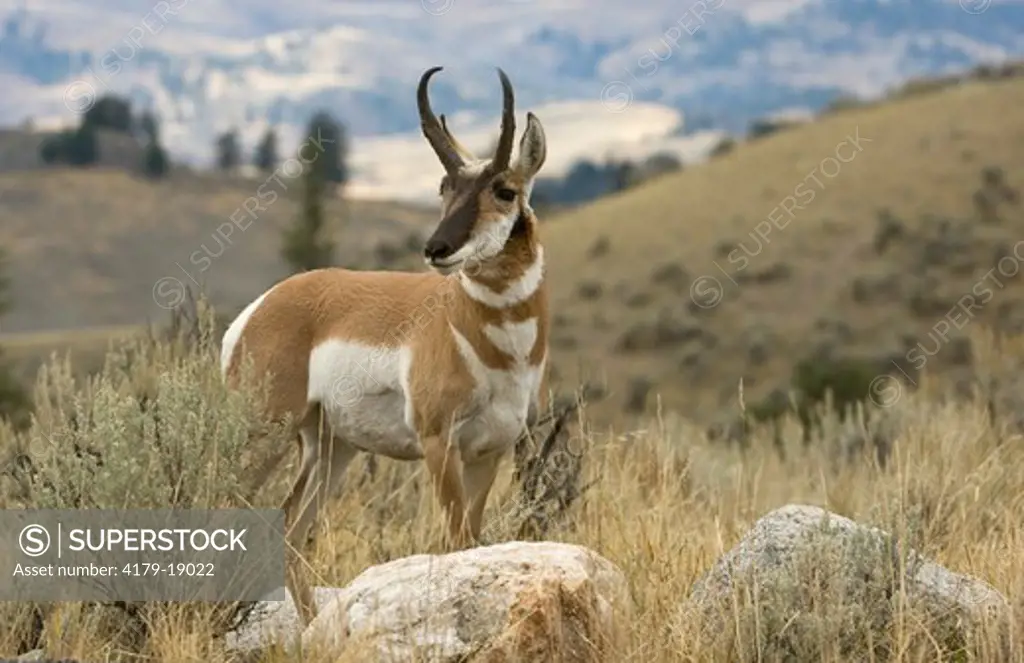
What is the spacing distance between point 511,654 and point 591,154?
167 m

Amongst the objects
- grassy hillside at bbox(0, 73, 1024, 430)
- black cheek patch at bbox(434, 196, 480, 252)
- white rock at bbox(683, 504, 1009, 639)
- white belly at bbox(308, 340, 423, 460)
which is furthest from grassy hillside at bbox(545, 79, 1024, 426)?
white rock at bbox(683, 504, 1009, 639)

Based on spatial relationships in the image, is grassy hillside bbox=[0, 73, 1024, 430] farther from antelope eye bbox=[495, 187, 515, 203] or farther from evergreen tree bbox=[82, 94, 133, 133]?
evergreen tree bbox=[82, 94, 133, 133]

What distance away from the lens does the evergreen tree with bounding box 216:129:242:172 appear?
11850cm

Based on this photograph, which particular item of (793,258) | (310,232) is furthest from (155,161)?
(793,258)

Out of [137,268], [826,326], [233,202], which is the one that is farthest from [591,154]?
[826,326]

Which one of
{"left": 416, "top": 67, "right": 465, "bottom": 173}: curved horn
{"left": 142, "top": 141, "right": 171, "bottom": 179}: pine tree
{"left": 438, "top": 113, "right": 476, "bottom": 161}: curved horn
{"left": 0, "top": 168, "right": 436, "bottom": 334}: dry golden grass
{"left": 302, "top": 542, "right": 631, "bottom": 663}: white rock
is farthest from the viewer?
{"left": 142, "top": 141, "right": 171, "bottom": 179}: pine tree

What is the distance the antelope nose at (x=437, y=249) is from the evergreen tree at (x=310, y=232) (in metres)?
54.1

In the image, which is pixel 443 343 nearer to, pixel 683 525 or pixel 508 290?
pixel 508 290

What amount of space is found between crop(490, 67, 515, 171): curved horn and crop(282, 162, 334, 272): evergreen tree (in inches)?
2118

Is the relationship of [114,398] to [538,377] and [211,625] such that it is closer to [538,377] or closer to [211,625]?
[211,625]

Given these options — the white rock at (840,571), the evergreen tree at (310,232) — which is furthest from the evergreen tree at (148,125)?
the white rock at (840,571)

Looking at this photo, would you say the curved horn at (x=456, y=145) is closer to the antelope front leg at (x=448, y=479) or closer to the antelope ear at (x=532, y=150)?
the antelope ear at (x=532, y=150)

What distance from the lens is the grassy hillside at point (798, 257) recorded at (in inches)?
→ 1474

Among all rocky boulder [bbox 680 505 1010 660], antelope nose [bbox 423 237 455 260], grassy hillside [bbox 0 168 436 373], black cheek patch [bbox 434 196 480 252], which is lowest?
grassy hillside [bbox 0 168 436 373]
